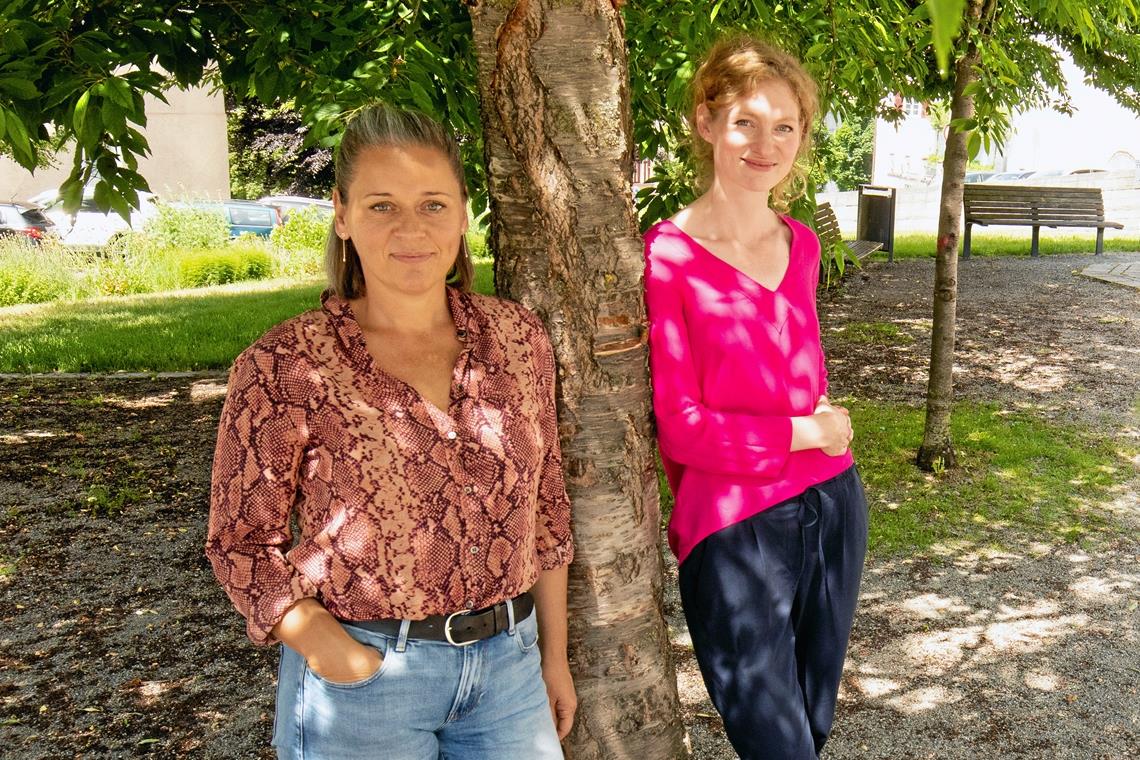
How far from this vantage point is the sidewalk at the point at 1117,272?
13.8 metres

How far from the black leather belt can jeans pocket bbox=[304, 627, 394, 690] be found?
0.04ft

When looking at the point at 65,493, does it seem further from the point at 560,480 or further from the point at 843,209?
the point at 843,209

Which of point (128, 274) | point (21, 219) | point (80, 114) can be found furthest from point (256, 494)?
point (21, 219)

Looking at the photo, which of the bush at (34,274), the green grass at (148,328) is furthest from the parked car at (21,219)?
the green grass at (148,328)

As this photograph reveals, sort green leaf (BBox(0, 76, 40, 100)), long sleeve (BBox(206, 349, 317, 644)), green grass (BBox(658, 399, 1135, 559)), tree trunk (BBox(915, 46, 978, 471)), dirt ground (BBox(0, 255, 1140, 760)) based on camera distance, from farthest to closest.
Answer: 1. tree trunk (BBox(915, 46, 978, 471))
2. green grass (BBox(658, 399, 1135, 559))
3. dirt ground (BBox(0, 255, 1140, 760))
4. green leaf (BBox(0, 76, 40, 100))
5. long sleeve (BBox(206, 349, 317, 644))

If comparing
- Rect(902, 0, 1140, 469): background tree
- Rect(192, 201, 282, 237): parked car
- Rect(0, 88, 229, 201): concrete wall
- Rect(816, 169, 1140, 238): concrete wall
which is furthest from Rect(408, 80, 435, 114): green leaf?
Rect(0, 88, 229, 201): concrete wall

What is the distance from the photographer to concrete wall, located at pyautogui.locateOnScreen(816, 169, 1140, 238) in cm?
2395

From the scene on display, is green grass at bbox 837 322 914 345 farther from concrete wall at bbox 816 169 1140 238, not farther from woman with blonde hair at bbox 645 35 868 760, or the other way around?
concrete wall at bbox 816 169 1140 238

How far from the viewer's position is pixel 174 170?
95.0ft

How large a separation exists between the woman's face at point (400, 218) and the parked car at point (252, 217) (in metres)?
22.6

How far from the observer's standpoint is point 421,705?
1.96 meters

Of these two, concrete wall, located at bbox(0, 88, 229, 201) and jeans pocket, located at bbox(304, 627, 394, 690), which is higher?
concrete wall, located at bbox(0, 88, 229, 201)

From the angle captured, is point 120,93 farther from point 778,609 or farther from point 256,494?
point 778,609

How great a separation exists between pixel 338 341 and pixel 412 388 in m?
0.16
